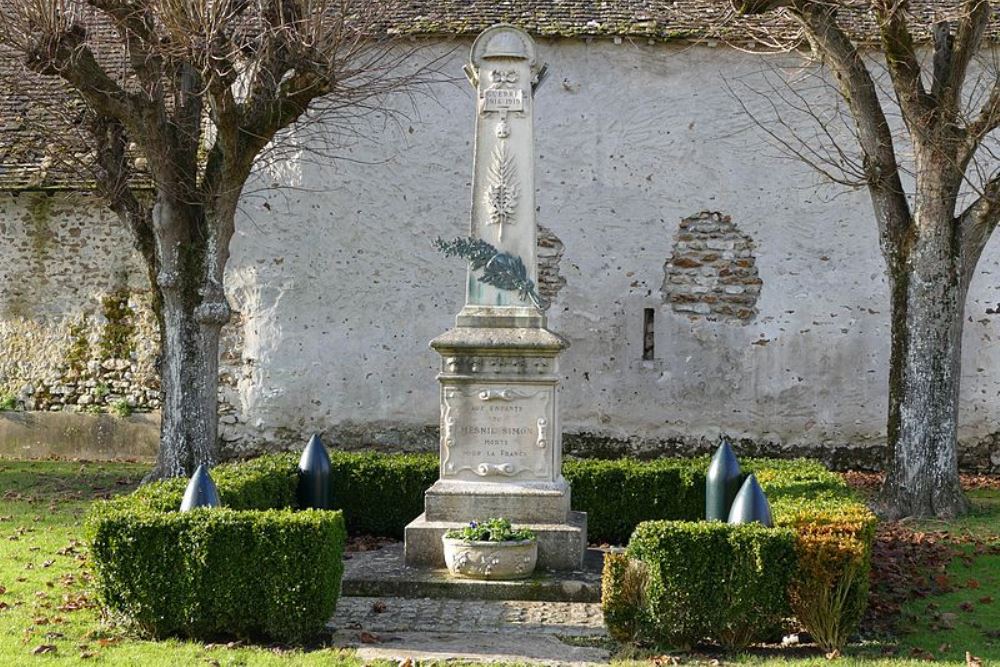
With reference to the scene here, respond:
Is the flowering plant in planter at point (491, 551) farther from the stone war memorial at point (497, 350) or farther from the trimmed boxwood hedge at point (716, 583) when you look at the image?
the trimmed boxwood hedge at point (716, 583)

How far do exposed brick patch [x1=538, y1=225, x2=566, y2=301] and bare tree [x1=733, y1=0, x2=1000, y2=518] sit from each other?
4.54 meters

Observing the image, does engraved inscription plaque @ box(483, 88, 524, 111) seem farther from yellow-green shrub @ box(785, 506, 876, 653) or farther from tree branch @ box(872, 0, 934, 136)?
tree branch @ box(872, 0, 934, 136)

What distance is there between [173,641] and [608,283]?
8.98m

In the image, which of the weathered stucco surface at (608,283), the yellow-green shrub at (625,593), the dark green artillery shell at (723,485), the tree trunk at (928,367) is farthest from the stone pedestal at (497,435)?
the weathered stucco surface at (608,283)

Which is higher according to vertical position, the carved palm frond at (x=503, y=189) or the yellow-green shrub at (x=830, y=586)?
the carved palm frond at (x=503, y=189)

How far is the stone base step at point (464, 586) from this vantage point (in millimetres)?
7789

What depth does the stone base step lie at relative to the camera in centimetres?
779

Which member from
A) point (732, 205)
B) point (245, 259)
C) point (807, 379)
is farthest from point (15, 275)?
point (807, 379)

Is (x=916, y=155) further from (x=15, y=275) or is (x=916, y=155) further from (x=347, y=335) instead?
(x=15, y=275)

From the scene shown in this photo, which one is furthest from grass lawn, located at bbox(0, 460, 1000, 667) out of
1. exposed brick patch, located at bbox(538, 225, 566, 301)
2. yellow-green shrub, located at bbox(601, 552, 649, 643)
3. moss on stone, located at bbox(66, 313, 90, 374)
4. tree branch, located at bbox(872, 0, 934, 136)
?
exposed brick patch, located at bbox(538, 225, 566, 301)

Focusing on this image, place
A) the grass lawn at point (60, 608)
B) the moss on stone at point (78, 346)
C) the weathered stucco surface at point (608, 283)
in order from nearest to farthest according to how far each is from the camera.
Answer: the grass lawn at point (60, 608), the weathered stucco surface at point (608, 283), the moss on stone at point (78, 346)

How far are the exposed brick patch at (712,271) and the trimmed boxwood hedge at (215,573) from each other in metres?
8.65

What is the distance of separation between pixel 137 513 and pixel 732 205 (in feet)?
31.2

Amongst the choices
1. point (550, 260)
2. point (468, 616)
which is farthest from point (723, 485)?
point (550, 260)
